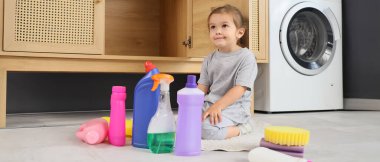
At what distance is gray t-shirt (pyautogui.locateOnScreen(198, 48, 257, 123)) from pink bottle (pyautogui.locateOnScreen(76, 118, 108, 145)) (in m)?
0.36

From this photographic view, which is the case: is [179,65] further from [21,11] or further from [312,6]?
[312,6]

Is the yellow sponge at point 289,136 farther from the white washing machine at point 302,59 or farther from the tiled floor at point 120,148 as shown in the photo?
the white washing machine at point 302,59

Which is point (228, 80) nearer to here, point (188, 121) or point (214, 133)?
point (214, 133)

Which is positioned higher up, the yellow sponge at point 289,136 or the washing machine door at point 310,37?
→ the washing machine door at point 310,37

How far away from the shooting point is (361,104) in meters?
2.57

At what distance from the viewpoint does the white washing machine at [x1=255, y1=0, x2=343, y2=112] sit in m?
2.28

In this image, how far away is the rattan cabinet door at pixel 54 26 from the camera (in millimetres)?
1604

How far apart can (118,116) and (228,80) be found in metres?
0.41

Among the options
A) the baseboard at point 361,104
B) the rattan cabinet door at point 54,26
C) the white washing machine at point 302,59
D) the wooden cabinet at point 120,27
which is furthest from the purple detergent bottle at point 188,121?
the baseboard at point 361,104

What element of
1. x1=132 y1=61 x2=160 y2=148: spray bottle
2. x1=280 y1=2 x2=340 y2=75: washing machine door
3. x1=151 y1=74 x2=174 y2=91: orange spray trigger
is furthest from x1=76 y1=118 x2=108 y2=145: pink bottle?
x1=280 y1=2 x2=340 y2=75: washing machine door

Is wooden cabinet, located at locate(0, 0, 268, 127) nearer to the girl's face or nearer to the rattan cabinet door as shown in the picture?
the rattan cabinet door

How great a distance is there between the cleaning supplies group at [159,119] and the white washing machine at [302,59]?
128 cm

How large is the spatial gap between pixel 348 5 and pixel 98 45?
178 centimetres

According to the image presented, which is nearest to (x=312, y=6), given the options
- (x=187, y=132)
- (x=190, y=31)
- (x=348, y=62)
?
(x=348, y=62)
